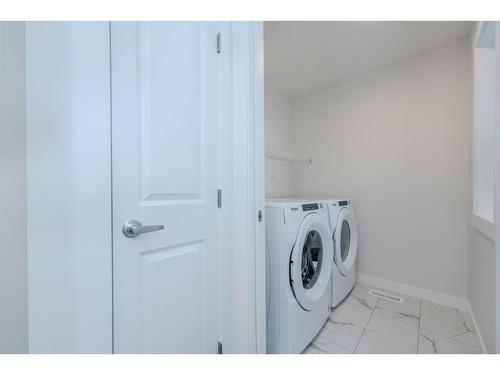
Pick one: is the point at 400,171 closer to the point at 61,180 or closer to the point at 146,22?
the point at 146,22

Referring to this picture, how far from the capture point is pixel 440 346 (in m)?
1.37

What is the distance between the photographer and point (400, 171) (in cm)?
205

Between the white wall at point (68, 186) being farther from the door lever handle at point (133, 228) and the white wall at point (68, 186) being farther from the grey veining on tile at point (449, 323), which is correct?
the grey veining on tile at point (449, 323)

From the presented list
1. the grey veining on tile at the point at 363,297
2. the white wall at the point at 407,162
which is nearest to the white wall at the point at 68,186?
the grey veining on tile at the point at 363,297

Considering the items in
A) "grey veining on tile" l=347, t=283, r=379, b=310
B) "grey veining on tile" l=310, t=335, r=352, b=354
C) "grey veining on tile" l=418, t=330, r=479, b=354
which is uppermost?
"grey veining on tile" l=418, t=330, r=479, b=354

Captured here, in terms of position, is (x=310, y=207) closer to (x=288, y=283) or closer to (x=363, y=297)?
(x=288, y=283)

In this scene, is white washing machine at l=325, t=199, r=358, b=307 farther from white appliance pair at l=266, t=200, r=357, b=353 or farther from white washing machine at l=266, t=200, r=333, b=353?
white washing machine at l=266, t=200, r=333, b=353

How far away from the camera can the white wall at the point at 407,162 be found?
179 centimetres

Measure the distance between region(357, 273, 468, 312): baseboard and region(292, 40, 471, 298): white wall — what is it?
0.05 metres

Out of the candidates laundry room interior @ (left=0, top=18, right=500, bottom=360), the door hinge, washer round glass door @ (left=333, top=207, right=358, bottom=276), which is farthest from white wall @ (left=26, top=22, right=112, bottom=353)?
washer round glass door @ (left=333, top=207, right=358, bottom=276)

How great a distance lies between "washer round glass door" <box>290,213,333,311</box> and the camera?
1232 mm

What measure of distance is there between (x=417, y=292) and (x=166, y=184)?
7.89 feet
